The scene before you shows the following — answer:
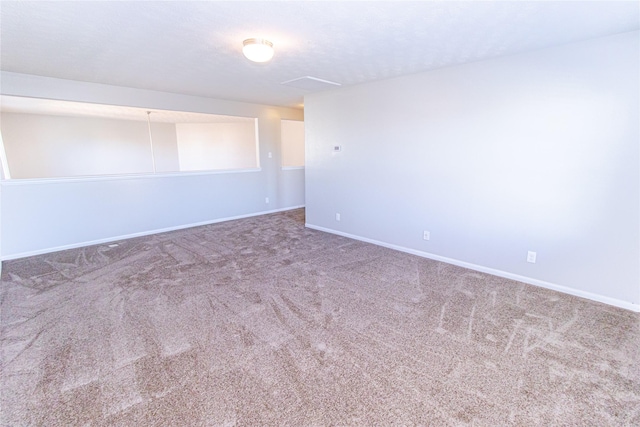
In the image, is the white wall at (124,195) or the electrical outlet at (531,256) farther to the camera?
the white wall at (124,195)

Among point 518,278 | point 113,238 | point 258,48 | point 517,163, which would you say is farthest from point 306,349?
point 113,238

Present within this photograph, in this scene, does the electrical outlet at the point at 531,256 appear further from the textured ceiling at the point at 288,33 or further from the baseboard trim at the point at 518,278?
the textured ceiling at the point at 288,33

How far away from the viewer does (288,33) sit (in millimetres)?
2455

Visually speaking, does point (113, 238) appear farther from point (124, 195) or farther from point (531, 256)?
A: point (531, 256)

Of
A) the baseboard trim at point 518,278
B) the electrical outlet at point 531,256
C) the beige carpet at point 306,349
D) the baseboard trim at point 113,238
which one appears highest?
the electrical outlet at point 531,256

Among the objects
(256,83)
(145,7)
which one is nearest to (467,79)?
(256,83)

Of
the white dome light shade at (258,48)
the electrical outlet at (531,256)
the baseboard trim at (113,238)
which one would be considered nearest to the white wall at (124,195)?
the baseboard trim at (113,238)

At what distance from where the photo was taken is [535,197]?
3078mm

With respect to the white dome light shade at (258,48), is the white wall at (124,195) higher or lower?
lower

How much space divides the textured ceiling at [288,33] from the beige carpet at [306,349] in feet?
7.79

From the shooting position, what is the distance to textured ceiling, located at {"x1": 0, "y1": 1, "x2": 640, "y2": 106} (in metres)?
2.04

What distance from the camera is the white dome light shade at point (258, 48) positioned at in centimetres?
251

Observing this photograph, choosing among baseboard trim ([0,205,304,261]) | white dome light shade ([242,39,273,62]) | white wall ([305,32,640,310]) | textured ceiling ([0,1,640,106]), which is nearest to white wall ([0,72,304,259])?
baseboard trim ([0,205,304,261])

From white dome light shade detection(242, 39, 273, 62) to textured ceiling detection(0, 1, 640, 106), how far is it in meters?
0.06
